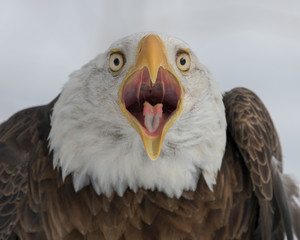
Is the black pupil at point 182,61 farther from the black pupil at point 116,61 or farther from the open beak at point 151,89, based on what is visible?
the black pupil at point 116,61

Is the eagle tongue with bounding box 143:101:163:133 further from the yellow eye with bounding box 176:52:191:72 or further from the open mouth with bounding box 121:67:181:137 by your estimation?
the yellow eye with bounding box 176:52:191:72

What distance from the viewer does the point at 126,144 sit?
2.74 m

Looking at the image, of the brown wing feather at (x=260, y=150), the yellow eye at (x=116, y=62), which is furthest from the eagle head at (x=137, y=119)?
the brown wing feather at (x=260, y=150)

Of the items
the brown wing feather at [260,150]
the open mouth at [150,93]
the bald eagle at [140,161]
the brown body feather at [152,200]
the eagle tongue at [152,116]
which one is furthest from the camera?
the brown wing feather at [260,150]

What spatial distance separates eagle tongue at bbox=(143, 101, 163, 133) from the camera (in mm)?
2314

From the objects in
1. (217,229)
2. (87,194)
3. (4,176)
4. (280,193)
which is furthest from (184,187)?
(4,176)

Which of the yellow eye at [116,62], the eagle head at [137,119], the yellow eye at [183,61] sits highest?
the yellow eye at [116,62]

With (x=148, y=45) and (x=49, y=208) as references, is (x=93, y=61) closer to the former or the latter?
(x=148, y=45)

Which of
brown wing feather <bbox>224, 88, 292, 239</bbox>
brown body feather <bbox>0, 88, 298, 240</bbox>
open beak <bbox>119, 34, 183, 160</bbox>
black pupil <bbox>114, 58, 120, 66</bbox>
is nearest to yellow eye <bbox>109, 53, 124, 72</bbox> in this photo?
black pupil <bbox>114, 58, 120, 66</bbox>

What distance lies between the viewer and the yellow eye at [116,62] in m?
2.68

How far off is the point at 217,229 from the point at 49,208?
108cm

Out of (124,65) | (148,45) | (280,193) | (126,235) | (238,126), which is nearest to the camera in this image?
(148,45)

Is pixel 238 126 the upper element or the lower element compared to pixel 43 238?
upper

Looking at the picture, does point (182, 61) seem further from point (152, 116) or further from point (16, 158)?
point (16, 158)
